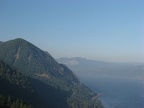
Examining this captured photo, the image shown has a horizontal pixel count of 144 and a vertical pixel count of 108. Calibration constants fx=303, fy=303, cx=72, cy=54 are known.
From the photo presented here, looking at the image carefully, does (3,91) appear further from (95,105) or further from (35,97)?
(95,105)

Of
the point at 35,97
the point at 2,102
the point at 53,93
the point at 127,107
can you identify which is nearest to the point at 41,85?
the point at 53,93

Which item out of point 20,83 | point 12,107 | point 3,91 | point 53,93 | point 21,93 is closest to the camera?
point 12,107

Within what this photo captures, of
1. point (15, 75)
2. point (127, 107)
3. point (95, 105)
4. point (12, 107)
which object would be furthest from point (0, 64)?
point (127, 107)

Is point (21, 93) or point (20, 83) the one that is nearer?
point (21, 93)

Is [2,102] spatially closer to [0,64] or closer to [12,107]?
[12,107]

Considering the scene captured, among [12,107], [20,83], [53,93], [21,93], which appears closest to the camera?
[12,107]

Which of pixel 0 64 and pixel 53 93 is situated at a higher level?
pixel 0 64

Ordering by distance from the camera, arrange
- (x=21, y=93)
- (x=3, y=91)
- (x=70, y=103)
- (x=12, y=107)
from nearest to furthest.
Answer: (x=12, y=107)
(x=3, y=91)
(x=21, y=93)
(x=70, y=103)

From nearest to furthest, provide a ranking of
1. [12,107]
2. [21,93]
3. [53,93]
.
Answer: [12,107] < [21,93] < [53,93]

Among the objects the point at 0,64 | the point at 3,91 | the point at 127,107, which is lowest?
the point at 127,107
